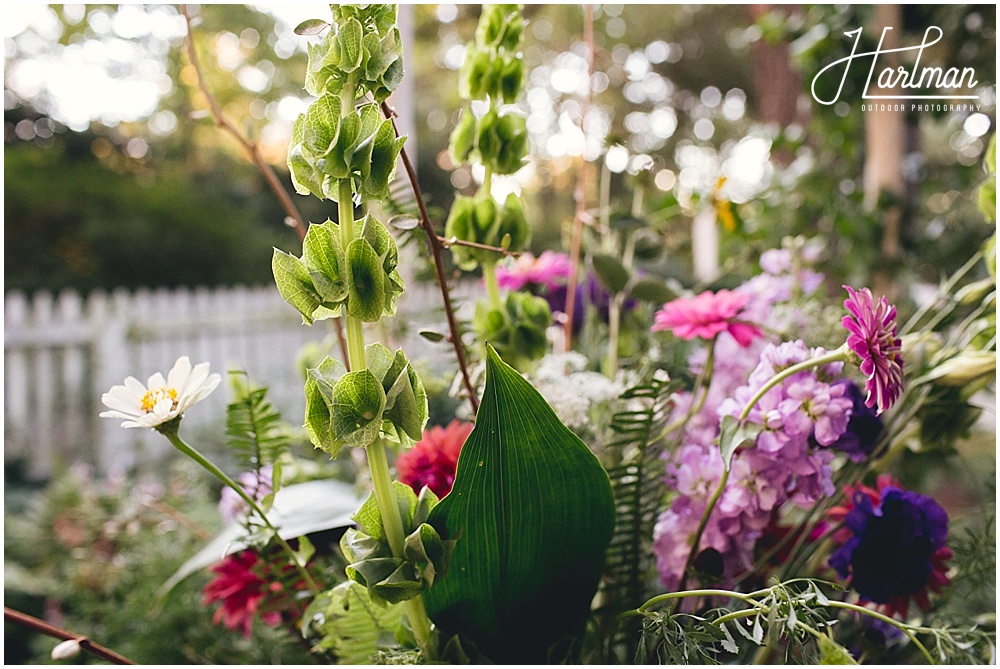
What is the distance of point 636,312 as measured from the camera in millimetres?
562

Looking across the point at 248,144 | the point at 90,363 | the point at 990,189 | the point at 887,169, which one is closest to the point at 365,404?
the point at 248,144

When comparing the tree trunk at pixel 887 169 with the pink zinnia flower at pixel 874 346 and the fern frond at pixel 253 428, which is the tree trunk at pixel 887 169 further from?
the fern frond at pixel 253 428

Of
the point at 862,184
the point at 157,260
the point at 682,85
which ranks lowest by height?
the point at 862,184

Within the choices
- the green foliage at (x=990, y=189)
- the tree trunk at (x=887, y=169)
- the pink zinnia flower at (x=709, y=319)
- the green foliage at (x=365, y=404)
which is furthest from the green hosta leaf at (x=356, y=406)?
the tree trunk at (x=887, y=169)

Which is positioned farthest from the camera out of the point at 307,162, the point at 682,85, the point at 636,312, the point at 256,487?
the point at 682,85

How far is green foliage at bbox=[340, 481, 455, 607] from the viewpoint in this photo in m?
0.28

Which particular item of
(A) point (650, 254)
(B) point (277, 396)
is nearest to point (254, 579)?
(A) point (650, 254)

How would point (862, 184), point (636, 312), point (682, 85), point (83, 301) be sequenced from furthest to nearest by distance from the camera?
point (682, 85)
point (83, 301)
point (862, 184)
point (636, 312)

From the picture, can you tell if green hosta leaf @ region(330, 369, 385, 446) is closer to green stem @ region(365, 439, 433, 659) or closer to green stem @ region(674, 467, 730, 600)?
green stem @ region(365, 439, 433, 659)

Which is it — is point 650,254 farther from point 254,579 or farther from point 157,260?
point 157,260

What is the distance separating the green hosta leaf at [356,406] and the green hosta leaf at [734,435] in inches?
6.5

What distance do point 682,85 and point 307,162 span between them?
575 centimetres

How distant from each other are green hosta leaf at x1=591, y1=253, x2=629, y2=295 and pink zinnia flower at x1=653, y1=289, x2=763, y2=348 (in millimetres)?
73

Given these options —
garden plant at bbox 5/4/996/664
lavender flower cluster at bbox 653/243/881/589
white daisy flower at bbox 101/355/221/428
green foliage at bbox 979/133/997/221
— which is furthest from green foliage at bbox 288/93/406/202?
green foliage at bbox 979/133/997/221
